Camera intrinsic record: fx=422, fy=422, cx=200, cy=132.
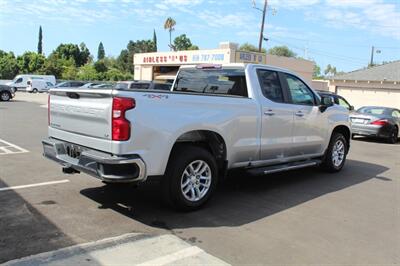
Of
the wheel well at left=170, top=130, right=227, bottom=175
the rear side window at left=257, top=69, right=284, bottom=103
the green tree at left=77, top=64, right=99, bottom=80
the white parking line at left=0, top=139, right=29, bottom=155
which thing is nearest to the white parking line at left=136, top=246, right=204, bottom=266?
the wheel well at left=170, top=130, right=227, bottom=175

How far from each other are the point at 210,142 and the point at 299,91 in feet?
8.02

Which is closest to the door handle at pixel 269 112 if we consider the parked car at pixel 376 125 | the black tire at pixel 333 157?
the black tire at pixel 333 157

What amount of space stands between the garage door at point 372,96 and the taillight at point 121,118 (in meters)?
29.5

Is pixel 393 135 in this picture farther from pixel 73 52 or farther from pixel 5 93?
pixel 73 52

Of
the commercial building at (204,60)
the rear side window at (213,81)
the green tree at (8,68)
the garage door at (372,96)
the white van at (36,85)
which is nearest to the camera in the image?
the rear side window at (213,81)

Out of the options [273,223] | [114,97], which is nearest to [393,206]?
[273,223]

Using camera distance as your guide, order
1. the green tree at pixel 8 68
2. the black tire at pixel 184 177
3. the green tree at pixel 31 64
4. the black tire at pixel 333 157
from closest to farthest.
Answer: the black tire at pixel 184 177
the black tire at pixel 333 157
the green tree at pixel 8 68
the green tree at pixel 31 64

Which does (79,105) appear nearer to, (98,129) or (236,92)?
(98,129)

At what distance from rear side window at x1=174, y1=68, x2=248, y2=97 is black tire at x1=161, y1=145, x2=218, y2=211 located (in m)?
1.44

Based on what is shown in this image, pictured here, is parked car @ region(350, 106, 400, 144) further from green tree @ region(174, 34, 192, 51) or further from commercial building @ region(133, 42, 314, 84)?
green tree @ region(174, 34, 192, 51)

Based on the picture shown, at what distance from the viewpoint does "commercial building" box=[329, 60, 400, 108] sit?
100 feet

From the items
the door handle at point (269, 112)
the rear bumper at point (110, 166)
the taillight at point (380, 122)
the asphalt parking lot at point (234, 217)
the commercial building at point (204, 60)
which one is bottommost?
the asphalt parking lot at point (234, 217)

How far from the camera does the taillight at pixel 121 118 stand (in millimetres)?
4766

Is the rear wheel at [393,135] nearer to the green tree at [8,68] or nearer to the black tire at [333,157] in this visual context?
the black tire at [333,157]
